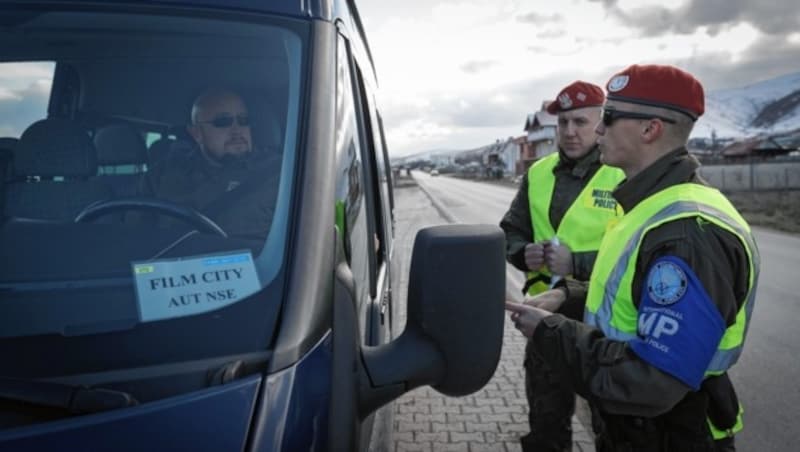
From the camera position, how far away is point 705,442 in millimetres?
1890

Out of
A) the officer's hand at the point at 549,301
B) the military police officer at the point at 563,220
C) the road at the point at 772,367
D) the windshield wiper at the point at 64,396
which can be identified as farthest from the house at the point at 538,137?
the windshield wiper at the point at 64,396

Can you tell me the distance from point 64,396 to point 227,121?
831 millimetres

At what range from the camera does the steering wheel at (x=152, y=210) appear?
149 centimetres

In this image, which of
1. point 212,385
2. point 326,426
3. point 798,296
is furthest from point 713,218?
point 798,296

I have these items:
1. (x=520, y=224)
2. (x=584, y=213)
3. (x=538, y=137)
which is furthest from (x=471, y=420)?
(x=538, y=137)

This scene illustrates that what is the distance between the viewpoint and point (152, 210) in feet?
4.92

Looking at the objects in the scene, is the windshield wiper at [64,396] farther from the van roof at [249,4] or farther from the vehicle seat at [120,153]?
the van roof at [249,4]

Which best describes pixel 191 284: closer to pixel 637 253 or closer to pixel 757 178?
pixel 637 253

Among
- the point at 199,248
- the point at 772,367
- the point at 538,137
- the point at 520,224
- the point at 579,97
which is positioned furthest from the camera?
the point at 538,137

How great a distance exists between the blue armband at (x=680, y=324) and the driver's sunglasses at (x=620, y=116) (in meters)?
0.52

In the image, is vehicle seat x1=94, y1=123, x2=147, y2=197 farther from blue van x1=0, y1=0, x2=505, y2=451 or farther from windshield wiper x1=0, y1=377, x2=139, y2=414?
windshield wiper x1=0, y1=377, x2=139, y2=414

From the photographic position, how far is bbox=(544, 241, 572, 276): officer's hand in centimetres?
299

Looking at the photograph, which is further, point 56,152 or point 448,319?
point 56,152

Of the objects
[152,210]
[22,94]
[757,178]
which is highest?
[22,94]
